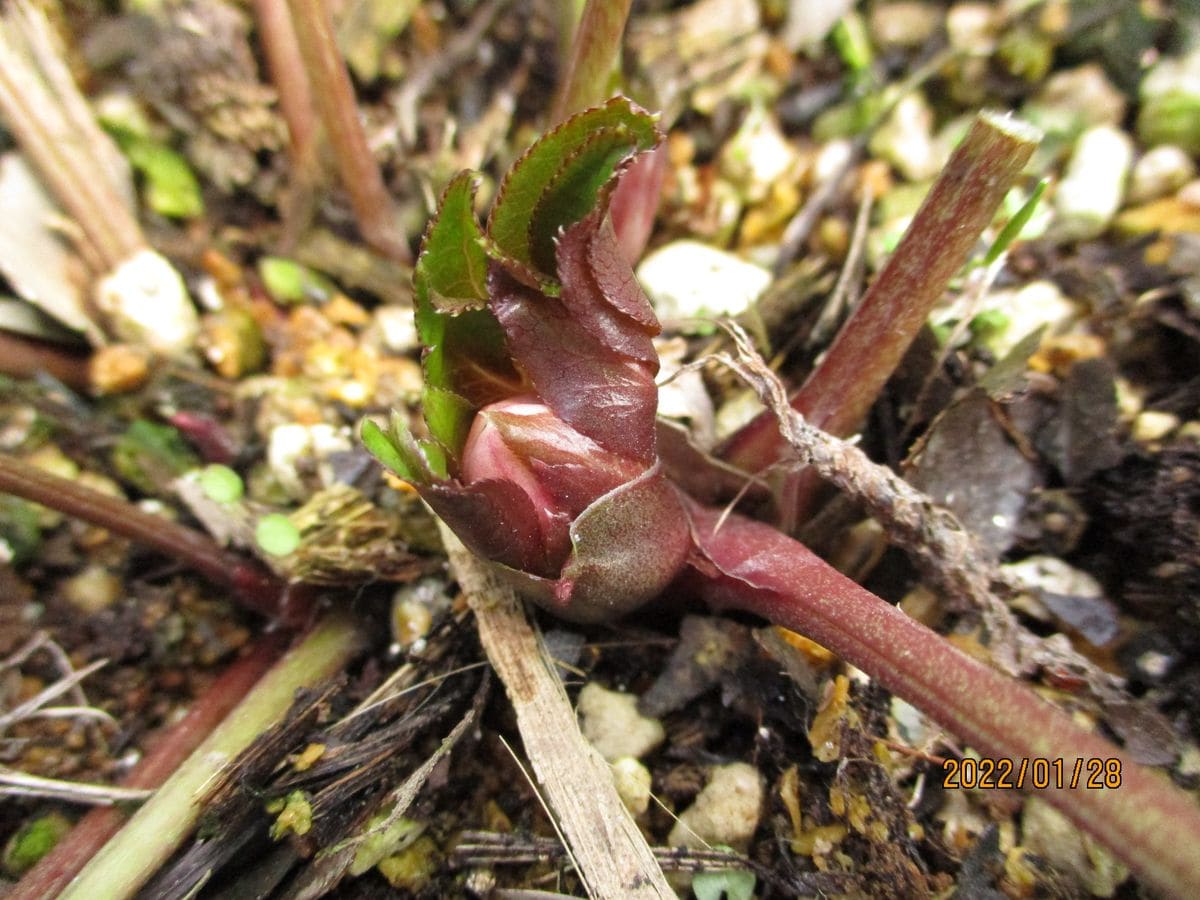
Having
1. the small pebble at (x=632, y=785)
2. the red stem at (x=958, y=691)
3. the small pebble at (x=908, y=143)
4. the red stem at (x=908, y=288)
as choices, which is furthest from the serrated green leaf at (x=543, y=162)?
the small pebble at (x=908, y=143)

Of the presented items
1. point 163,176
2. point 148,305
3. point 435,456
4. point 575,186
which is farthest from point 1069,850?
point 163,176

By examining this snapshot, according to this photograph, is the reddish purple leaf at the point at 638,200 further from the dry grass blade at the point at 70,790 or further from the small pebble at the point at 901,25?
the dry grass blade at the point at 70,790

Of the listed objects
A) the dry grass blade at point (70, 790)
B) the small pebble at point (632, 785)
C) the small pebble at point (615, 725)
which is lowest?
the small pebble at point (632, 785)

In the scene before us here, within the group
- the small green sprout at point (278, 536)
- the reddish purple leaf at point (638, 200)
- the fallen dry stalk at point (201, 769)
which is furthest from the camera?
the reddish purple leaf at point (638, 200)

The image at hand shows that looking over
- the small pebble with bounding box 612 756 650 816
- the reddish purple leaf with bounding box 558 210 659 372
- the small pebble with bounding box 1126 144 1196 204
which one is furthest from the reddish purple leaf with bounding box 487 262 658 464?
the small pebble with bounding box 1126 144 1196 204

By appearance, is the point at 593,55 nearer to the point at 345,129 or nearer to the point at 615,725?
the point at 345,129

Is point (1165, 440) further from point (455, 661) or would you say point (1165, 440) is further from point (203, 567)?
point (203, 567)

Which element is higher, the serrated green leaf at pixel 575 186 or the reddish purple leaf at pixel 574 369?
the serrated green leaf at pixel 575 186
